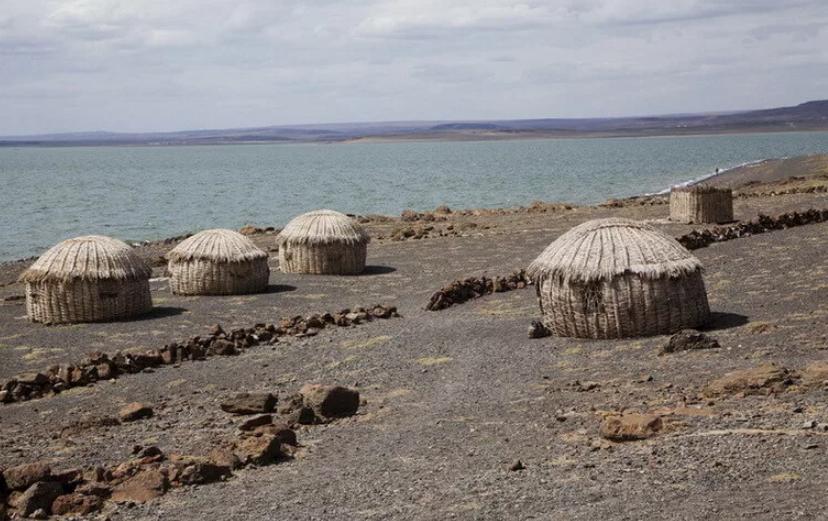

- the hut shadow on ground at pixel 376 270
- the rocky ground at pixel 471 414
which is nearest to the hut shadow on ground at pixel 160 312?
the rocky ground at pixel 471 414

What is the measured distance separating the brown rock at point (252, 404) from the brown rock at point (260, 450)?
2.19m

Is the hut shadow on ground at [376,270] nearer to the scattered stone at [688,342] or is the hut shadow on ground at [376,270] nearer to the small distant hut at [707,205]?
the small distant hut at [707,205]

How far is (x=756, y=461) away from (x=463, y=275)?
713 inches

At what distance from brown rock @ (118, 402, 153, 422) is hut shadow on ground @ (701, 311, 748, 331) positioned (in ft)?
26.5

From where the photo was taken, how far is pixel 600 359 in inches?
644

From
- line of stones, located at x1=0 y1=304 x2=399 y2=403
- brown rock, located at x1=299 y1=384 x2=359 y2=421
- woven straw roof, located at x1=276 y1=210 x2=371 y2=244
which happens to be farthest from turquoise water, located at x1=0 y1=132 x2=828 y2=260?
brown rock, located at x1=299 y1=384 x2=359 y2=421

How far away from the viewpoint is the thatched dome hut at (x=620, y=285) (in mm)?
17438

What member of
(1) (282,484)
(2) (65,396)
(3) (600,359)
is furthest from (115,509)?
(3) (600,359)

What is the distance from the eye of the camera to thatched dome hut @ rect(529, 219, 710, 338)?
17.4m

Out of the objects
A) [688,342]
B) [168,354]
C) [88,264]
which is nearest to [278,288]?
[88,264]

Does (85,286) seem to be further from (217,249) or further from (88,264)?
(217,249)

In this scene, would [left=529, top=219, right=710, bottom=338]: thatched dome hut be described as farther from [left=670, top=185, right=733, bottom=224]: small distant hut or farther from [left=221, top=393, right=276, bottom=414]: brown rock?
[left=670, top=185, right=733, bottom=224]: small distant hut

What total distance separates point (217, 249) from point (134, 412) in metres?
12.1

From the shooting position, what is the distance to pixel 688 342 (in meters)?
15.9
